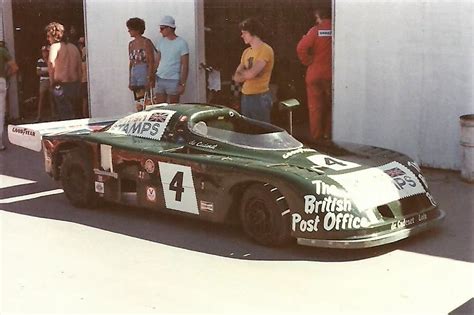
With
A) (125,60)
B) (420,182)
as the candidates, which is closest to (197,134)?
(420,182)

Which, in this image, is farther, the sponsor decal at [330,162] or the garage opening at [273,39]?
the garage opening at [273,39]

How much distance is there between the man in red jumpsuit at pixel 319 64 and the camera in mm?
10016

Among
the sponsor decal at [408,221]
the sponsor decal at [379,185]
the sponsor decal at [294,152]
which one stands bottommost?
the sponsor decal at [408,221]

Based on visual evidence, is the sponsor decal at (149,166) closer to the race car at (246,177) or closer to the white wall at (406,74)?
the race car at (246,177)

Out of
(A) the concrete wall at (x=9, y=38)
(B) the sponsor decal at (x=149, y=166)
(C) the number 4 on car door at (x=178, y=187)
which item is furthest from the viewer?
(A) the concrete wall at (x=9, y=38)

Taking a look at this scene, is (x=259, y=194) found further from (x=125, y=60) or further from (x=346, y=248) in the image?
(x=125, y=60)

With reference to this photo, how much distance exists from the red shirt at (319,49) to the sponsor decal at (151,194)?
3.81 metres

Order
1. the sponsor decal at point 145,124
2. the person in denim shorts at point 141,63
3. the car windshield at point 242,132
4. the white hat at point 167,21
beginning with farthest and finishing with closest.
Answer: the person in denim shorts at point 141,63
the white hat at point 167,21
the sponsor decal at point 145,124
the car windshield at point 242,132

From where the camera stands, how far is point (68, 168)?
7785 millimetres

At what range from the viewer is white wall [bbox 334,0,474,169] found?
8.73m

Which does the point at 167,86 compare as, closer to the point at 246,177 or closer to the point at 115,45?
the point at 115,45

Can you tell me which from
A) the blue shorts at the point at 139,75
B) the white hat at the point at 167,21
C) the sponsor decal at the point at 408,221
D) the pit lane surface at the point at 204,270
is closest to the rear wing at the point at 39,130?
the pit lane surface at the point at 204,270

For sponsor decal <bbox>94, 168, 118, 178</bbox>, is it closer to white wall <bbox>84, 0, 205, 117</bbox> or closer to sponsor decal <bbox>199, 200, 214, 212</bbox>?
sponsor decal <bbox>199, 200, 214, 212</bbox>

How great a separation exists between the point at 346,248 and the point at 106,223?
7.71ft
